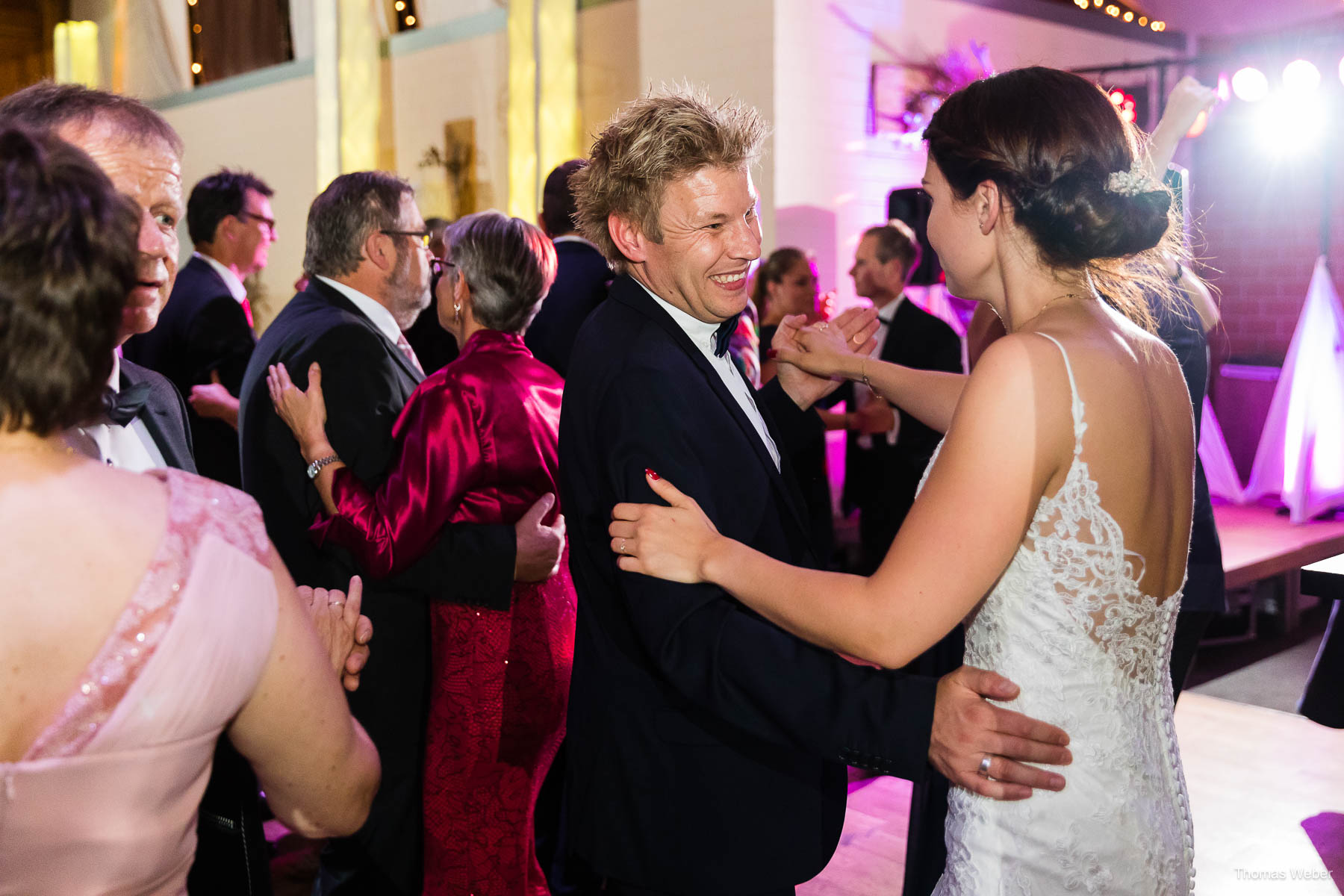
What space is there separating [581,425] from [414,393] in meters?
0.89

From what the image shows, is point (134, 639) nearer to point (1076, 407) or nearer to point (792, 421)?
point (1076, 407)

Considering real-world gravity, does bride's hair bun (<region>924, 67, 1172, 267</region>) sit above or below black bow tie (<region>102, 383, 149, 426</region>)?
above

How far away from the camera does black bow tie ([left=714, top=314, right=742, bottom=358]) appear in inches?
66.7

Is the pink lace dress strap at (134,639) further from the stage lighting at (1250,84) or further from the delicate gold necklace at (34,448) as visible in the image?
the stage lighting at (1250,84)

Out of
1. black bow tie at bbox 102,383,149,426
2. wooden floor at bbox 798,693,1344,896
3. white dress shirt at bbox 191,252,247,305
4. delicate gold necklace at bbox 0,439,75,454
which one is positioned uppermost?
white dress shirt at bbox 191,252,247,305

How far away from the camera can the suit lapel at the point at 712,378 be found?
60.3 inches

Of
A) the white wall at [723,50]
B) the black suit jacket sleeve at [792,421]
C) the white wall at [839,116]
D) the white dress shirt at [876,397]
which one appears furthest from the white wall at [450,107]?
the black suit jacket sleeve at [792,421]

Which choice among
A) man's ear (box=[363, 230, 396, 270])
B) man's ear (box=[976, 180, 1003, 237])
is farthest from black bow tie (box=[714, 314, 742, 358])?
man's ear (box=[363, 230, 396, 270])

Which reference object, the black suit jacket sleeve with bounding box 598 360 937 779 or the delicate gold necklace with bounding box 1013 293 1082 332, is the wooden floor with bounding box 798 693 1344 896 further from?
the delicate gold necklace with bounding box 1013 293 1082 332

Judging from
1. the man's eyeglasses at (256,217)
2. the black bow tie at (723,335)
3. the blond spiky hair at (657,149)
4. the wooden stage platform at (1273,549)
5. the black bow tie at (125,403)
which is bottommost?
the wooden stage platform at (1273,549)

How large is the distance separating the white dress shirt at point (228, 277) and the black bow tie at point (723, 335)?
2.66 m

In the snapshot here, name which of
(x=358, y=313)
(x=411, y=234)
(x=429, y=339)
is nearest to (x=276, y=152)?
(x=429, y=339)

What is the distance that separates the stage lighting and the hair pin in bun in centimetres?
707

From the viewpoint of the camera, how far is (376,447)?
93.0 inches
